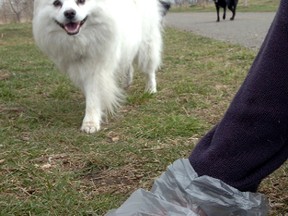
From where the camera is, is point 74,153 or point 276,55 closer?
point 276,55

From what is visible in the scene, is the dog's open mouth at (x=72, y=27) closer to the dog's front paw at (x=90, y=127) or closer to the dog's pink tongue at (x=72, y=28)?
the dog's pink tongue at (x=72, y=28)

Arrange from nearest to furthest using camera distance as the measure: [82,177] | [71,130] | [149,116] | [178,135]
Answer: [82,177]
[178,135]
[71,130]
[149,116]

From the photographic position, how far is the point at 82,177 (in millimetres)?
2143

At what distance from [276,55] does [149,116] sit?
202 centimetres

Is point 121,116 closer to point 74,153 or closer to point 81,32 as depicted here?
point 81,32

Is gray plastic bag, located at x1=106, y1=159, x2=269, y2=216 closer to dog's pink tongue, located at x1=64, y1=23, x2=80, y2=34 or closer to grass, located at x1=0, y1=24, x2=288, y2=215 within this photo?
grass, located at x1=0, y1=24, x2=288, y2=215

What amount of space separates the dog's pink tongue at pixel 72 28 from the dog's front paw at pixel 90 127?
630 millimetres

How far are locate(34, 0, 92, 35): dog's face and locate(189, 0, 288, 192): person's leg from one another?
194 centimetres

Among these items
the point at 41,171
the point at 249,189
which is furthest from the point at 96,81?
the point at 249,189

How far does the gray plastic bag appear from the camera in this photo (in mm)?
1259

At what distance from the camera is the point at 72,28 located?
309 cm

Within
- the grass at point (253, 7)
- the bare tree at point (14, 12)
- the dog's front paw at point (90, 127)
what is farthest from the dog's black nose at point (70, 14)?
the grass at point (253, 7)

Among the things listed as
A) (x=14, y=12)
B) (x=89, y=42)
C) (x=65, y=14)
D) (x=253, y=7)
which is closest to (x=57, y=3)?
(x=65, y=14)

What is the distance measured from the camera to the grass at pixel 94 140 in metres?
1.87
